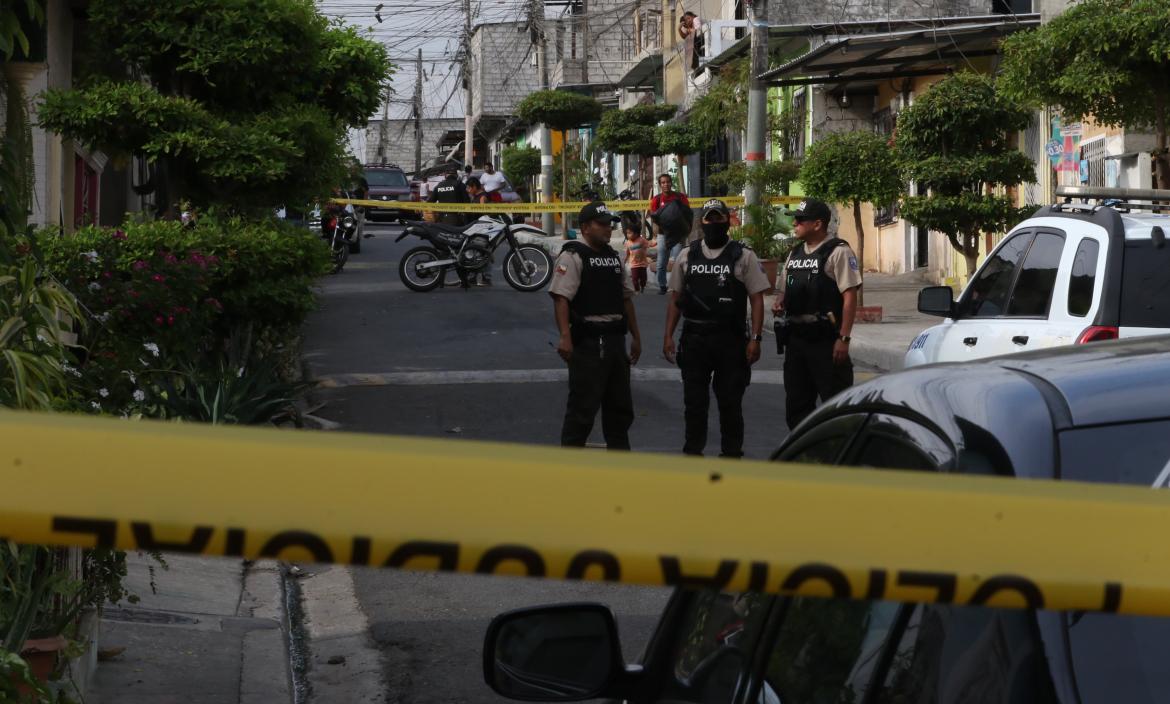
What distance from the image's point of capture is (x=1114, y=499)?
3.19 ft

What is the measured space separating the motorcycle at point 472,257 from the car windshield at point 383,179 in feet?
78.8

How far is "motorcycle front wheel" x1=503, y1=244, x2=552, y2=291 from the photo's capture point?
2167 cm

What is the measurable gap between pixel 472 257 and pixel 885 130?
29.9 ft

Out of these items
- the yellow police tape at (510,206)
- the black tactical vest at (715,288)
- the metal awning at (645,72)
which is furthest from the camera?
the metal awning at (645,72)

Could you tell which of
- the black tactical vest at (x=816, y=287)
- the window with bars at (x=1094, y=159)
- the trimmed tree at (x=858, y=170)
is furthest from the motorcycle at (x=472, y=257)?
the black tactical vest at (x=816, y=287)

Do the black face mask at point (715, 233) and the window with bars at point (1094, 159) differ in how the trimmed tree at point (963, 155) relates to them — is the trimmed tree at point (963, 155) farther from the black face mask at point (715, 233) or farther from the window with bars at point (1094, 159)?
the black face mask at point (715, 233)

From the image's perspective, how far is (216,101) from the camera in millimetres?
11359

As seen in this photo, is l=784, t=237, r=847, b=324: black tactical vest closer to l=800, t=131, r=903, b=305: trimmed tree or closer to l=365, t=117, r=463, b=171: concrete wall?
l=800, t=131, r=903, b=305: trimmed tree

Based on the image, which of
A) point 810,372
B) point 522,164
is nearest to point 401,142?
point 522,164

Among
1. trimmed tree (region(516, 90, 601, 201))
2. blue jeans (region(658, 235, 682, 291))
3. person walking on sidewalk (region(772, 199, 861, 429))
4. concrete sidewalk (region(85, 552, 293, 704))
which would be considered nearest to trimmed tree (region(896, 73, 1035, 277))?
blue jeans (region(658, 235, 682, 291))

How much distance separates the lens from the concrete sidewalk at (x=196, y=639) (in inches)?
238

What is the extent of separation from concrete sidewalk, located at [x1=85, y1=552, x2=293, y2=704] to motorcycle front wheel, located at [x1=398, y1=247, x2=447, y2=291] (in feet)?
44.2

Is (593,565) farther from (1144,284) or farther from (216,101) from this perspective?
(216,101)

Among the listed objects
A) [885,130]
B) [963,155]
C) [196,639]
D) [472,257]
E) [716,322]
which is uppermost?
[885,130]
